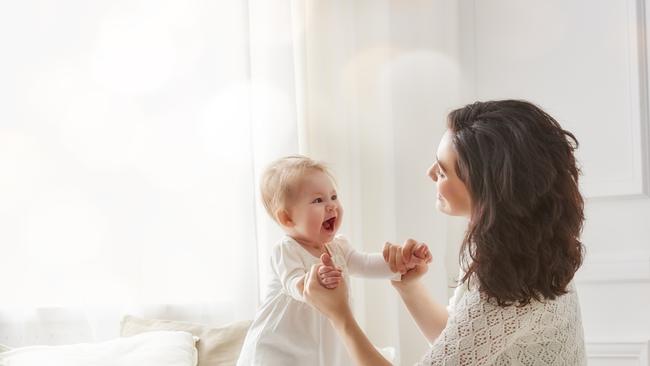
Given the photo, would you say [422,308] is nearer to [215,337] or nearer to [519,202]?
[519,202]

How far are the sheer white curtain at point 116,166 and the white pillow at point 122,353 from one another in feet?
0.79

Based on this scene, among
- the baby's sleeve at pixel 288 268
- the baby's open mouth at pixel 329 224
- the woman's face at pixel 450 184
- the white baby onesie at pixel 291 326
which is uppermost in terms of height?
the woman's face at pixel 450 184

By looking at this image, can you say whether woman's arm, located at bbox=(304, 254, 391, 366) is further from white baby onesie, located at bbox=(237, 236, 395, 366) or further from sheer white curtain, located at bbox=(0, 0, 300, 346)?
sheer white curtain, located at bbox=(0, 0, 300, 346)

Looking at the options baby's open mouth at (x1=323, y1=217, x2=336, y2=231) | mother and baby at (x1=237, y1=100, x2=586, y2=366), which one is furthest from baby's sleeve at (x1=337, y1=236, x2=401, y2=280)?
mother and baby at (x1=237, y1=100, x2=586, y2=366)

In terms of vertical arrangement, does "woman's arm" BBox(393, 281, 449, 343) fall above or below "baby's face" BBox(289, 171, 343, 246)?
below

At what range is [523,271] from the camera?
1.34 metres

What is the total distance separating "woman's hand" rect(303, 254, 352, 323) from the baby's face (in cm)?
18

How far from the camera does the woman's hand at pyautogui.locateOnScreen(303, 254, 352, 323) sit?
1429 millimetres

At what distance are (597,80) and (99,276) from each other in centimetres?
163

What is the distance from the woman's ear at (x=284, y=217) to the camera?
1.65 metres

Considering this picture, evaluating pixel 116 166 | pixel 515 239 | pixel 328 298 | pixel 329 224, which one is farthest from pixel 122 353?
pixel 515 239

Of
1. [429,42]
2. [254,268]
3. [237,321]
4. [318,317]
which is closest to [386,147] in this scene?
[429,42]

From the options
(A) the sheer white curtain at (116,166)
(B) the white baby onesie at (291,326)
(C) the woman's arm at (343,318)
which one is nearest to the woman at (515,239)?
(C) the woman's arm at (343,318)

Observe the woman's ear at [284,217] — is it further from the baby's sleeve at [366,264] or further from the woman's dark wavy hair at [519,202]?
the woman's dark wavy hair at [519,202]
